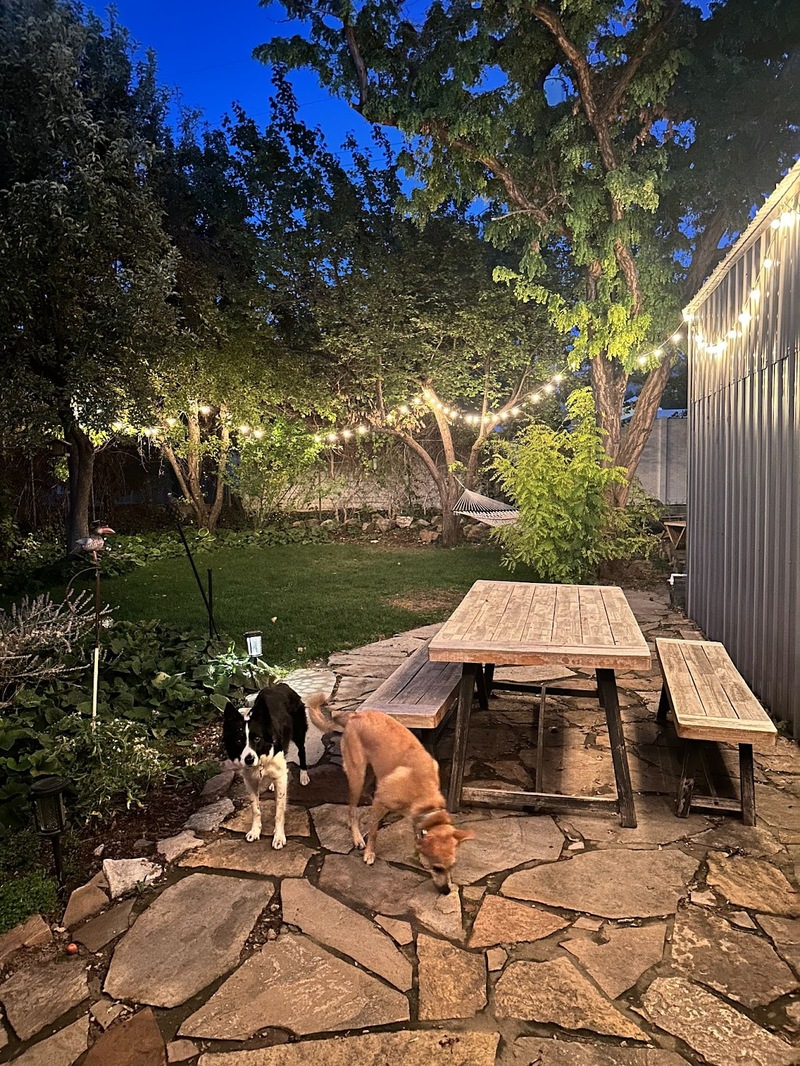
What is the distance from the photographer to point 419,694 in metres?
3.32

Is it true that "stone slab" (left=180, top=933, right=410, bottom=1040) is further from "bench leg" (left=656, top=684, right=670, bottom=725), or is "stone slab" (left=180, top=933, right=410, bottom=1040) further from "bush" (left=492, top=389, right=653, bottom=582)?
"bush" (left=492, top=389, right=653, bottom=582)

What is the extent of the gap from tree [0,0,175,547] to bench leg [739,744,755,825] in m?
7.36

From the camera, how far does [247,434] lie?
516 inches

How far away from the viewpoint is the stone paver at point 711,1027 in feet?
5.83

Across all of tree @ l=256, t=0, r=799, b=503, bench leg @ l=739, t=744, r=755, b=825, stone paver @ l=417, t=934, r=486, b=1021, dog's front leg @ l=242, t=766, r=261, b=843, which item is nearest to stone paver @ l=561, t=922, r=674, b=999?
stone paver @ l=417, t=934, r=486, b=1021

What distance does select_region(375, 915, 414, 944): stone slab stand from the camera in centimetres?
224

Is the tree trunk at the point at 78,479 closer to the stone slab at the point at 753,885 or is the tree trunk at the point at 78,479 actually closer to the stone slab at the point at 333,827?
the stone slab at the point at 333,827

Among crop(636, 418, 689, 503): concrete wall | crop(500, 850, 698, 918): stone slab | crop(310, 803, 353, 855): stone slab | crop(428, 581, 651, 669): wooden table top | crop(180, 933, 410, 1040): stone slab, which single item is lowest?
crop(180, 933, 410, 1040): stone slab

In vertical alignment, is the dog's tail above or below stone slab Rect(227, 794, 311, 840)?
above

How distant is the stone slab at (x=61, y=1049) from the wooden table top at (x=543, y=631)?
5.44ft

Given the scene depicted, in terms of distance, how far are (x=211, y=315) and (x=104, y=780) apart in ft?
29.0

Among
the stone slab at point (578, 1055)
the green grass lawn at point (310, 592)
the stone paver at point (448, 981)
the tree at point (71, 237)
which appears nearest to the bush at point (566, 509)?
the green grass lawn at point (310, 592)

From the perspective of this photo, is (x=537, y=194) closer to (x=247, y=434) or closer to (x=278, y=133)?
(x=278, y=133)

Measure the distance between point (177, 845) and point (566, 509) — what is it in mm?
6121
